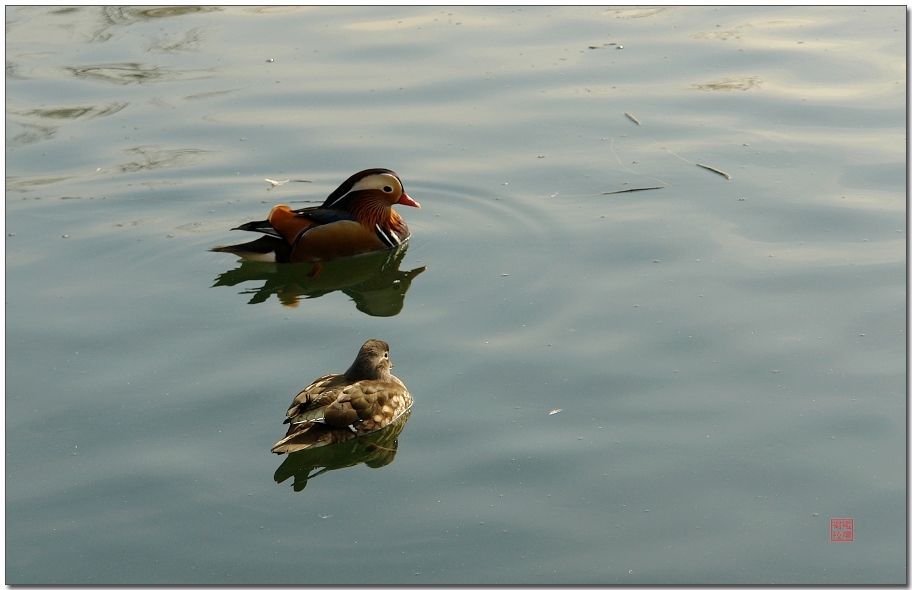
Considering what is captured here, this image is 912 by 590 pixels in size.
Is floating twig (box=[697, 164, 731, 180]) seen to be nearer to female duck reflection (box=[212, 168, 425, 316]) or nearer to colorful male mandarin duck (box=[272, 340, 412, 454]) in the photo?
female duck reflection (box=[212, 168, 425, 316])

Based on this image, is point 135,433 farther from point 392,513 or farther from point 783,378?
point 783,378

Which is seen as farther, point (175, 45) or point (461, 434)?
point (175, 45)

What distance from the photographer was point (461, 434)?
21.2 ft

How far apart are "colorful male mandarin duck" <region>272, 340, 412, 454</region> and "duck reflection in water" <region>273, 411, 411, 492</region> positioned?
5 cm

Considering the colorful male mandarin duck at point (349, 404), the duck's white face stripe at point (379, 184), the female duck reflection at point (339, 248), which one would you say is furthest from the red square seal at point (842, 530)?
the duck's white face stripe at point (379, 184)

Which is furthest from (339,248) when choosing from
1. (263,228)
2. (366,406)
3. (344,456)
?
(344,456)

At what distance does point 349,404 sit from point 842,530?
266 centimetres

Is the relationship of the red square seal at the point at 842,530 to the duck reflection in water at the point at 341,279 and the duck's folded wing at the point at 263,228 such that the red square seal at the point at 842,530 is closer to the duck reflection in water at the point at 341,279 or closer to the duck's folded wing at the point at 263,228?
the duck reflection in water at the point at 341,279

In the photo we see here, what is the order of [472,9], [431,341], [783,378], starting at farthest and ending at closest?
[472,9]
[431,341]
[783,378]

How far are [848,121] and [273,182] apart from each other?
17.9ft

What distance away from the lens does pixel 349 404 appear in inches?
256

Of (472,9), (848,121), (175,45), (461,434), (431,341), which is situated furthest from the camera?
(472,9)

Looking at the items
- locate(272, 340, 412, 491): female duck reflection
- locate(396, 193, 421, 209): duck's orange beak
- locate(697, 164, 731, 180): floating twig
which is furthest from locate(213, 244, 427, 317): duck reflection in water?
locate(697, 164, 731, 180): floating twig

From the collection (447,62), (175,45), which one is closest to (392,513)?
(447,62)
